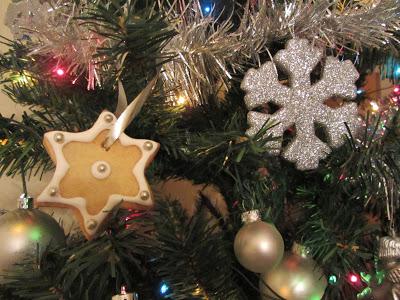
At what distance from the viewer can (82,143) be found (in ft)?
1.19

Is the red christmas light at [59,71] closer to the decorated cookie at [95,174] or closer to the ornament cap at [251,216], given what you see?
the decorated cookie at [95,174]

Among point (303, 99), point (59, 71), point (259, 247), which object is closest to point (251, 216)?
point (259, 247)

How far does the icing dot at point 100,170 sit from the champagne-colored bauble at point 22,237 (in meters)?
0.07

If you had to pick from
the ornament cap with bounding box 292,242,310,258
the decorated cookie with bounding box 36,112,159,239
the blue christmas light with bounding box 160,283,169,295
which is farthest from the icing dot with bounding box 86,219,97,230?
the ornament cap with bounding box 292,242,310,258

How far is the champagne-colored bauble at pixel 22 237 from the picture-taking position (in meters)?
0.36

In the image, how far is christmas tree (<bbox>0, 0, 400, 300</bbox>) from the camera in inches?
13.7

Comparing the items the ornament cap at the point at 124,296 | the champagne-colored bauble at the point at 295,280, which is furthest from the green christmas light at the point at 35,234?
the champagne-colored bauble at the point at 295,280

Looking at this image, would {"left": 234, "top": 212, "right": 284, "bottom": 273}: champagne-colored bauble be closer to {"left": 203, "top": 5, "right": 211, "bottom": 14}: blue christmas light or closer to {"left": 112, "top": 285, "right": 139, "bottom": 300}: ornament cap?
{"left": 112, "top": 285, "right": 139, "bottom": 300}: ornament cap

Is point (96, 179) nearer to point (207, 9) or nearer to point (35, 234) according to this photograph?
point (35, 234)

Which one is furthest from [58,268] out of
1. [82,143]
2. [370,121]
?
[370,121]

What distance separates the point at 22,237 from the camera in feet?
1.20

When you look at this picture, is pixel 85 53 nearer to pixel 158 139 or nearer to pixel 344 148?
pixel 158 139

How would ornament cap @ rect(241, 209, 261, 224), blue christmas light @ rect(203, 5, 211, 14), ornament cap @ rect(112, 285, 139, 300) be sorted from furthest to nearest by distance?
blue christmas light @ rect(203, 5, 211, 14) < ornament cap @ rect(241, 209, 261, 224) < ornament cap @ rect(112, 285, 139, 300)

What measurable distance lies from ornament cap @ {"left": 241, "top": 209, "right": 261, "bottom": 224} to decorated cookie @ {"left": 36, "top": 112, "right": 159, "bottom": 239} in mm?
109
